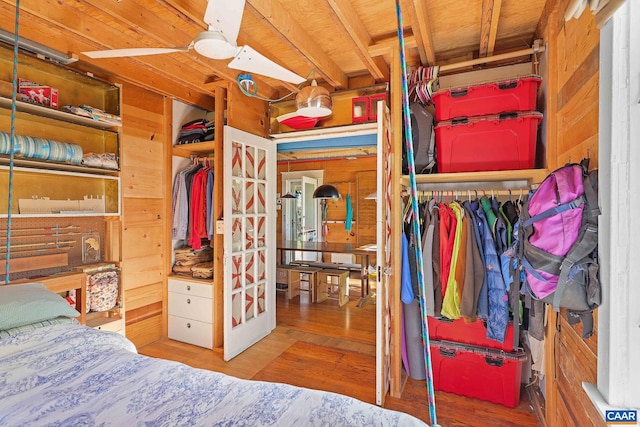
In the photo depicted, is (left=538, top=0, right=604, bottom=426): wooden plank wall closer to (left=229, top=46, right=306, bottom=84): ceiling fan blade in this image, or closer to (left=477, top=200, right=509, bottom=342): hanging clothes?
(left=477, top=200, right=509, bottom=342): hanging clothes

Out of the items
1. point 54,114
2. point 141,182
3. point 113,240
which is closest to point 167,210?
point 141,182

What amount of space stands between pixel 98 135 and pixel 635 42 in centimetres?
343

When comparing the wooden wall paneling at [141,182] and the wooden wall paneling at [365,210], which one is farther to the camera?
the wooden wall paneling at [365,210]

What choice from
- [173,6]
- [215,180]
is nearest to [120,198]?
[215,180]

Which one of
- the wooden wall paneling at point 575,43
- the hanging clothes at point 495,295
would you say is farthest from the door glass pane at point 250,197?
the wooden wall paneling at point 575,43

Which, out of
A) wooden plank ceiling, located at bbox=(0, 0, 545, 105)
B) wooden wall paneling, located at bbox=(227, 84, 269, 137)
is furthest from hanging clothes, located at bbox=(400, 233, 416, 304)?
wooden wall paneling, located at bbox=(227, 84, 269, 137)

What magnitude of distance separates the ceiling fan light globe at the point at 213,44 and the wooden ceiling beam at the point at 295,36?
1.36ft

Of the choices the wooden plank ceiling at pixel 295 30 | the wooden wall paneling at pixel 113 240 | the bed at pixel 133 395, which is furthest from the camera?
the wooden wall paneling at pixel 113 240

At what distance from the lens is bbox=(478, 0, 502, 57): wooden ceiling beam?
183 cm

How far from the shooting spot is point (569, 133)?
1515 millimetres

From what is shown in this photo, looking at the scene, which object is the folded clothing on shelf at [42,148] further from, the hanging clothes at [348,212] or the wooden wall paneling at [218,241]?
the hanging clothes at [348,212]

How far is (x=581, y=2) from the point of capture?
96 cm

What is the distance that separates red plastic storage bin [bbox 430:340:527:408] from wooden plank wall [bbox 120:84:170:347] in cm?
273

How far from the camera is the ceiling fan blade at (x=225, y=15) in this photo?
1.26 meters
